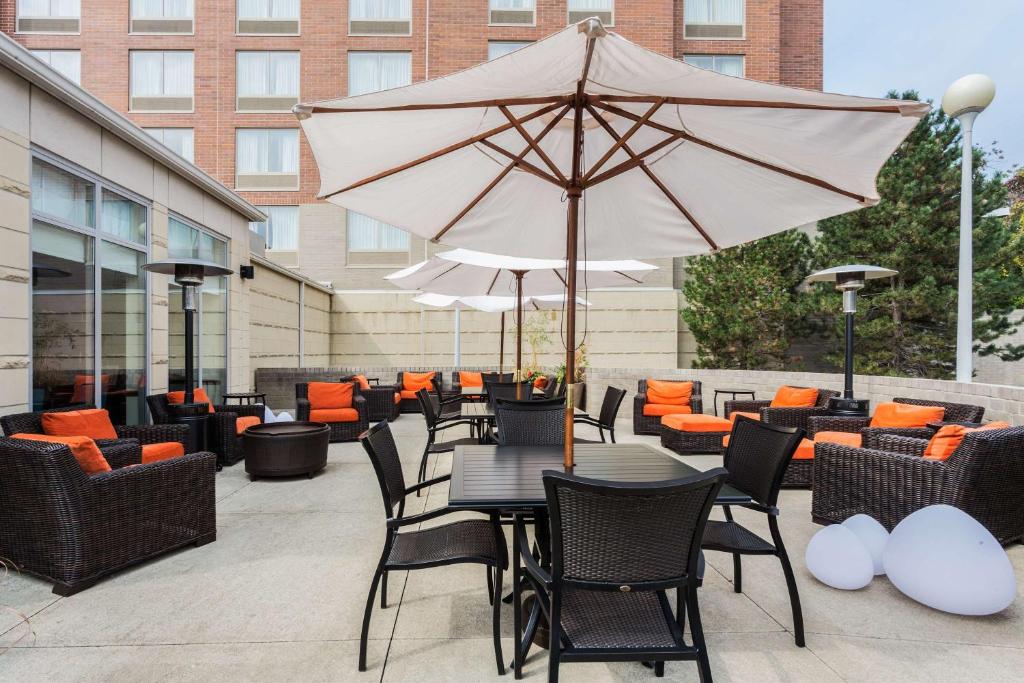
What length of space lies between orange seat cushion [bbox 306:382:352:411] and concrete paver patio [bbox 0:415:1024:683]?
13.8 ft

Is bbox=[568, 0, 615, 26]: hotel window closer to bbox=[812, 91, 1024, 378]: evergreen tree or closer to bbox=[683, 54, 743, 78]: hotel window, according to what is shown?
bbox=[683, 54, 743, 78]: hotel window

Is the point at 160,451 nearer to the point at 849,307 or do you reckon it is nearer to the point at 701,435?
the point at 701,435

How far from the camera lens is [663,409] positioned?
7.94 metres

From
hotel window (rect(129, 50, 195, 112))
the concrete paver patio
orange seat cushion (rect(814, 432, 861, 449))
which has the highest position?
hotel window (rect(129, 50, 195, 112))

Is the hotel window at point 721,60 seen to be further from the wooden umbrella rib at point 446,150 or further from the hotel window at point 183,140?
the wooden umbrella rib at point 446,150

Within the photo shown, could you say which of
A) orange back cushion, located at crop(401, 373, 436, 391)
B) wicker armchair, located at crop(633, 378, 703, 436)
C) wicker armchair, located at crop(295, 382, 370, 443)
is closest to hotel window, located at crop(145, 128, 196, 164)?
orange back cushion, located at crop(401, 373, 436, 391)

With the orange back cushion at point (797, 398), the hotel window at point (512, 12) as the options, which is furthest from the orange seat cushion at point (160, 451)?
the hotel window at point (512, 12)

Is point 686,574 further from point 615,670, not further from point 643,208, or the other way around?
point 643,208

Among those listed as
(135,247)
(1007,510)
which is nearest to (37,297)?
(135,247)

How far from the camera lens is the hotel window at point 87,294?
4.61 m

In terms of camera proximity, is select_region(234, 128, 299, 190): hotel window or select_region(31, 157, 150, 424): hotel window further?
select_region(234, 128, 299, 190): hotel window

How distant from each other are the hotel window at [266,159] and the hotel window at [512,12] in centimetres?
585

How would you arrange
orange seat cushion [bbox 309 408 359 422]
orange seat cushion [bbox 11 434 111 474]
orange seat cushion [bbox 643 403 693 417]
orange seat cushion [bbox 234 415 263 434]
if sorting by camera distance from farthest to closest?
orange seat cushion [bbox 643 403 693 417] → orange seat cushion [bbox 309 408 359 422] → orange seat cushion [bbox 234 415 263 434] → orange seat cushion [bbox 11 434 111 474]

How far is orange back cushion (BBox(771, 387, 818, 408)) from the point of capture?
666 cm
